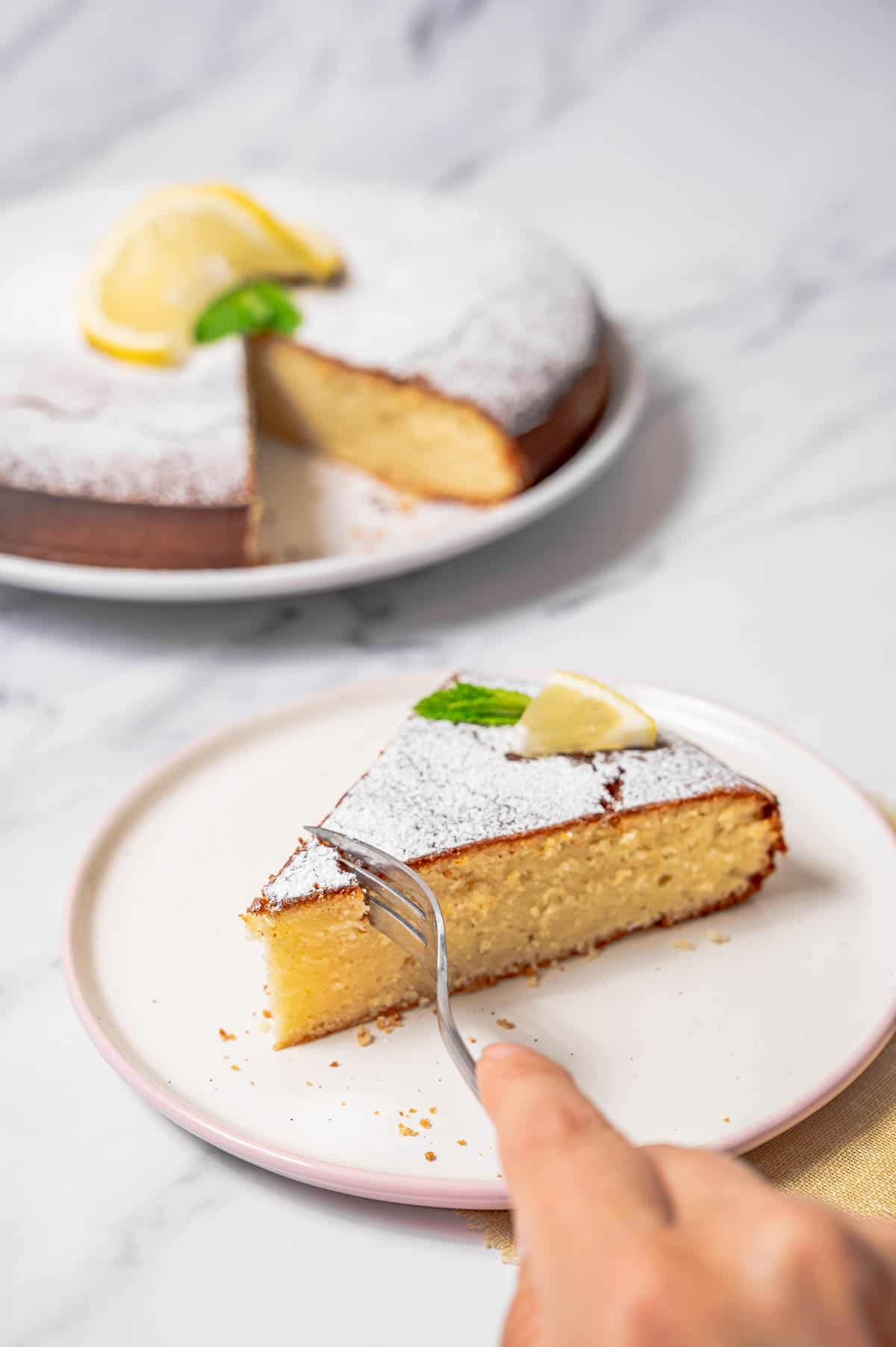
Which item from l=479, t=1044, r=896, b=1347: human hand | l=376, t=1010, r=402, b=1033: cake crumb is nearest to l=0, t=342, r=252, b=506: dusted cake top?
l=376, t=1010, r=402, b=1033: cake crumb

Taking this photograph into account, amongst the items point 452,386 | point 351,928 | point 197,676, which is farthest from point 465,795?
point 452,386

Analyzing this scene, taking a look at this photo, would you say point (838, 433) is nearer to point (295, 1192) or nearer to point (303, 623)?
point (303, 623)

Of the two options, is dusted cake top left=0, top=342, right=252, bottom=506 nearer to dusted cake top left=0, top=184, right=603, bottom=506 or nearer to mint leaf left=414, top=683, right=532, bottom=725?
dusted cake top left=0, top=184, right=603, bottom=506

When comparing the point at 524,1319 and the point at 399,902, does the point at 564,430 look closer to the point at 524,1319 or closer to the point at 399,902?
the point at 399,902

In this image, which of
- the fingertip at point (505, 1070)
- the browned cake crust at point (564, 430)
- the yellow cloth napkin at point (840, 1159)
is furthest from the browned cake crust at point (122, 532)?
the fingertip at point (505, 1070)

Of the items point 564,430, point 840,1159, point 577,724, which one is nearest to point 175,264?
point 564,430

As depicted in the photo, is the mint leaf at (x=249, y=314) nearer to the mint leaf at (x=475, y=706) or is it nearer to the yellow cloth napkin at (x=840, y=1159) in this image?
the mint leaf at (x=475, y=706)
